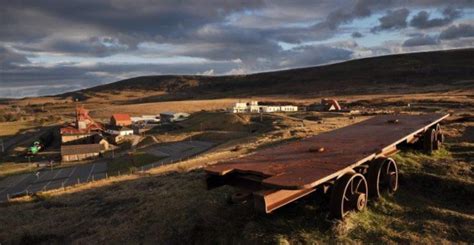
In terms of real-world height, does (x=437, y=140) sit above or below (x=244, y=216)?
above

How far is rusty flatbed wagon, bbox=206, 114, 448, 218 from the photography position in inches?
267

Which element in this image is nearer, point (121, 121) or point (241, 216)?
point (241, 216)

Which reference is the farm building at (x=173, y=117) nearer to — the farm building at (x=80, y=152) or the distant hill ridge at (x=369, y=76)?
the farm building at (x=80, y=152)

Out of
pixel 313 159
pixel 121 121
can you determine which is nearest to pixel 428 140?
pixel 313 159

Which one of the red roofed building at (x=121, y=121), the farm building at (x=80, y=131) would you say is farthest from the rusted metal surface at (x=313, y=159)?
the red roofed building at (x=121, y=121)

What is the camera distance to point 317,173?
7.11 m

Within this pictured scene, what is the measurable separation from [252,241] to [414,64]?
174 m

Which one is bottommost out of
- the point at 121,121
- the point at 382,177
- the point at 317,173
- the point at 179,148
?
the point at 179,148

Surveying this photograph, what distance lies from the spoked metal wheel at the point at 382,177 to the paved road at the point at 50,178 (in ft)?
104

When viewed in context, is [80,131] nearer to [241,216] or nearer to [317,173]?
[241,216]

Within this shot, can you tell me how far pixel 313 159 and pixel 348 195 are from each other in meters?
0.95

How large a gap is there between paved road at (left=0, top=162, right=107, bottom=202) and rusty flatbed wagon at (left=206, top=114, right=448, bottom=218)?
3126cm

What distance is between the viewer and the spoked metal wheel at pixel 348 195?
25.0 ft

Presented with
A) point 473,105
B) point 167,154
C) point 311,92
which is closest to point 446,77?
point 311,92
